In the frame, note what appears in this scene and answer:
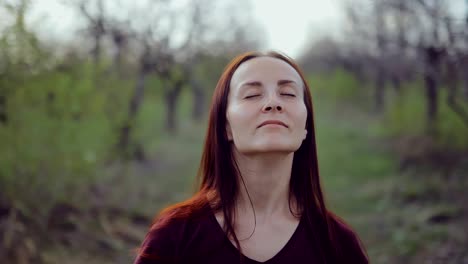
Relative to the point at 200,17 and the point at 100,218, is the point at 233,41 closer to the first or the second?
the point at 200,17

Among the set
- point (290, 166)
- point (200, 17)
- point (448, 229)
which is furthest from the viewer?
point (200, 17)

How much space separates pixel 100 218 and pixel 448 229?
412cm

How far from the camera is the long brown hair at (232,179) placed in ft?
6.02

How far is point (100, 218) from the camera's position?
693 cm

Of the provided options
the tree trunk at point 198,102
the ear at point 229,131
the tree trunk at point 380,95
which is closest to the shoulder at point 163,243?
the ear at point 229,131

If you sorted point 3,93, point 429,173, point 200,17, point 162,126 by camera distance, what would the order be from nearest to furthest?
point 3,93, point 429,173, point 200,17, point 162,126

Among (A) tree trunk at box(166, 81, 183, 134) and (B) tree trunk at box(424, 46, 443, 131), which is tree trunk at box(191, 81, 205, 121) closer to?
(A) tree trunk at box(166, 81, 183, 134)

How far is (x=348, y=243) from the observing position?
6.17 ft

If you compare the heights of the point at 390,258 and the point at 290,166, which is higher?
the point at 290,166

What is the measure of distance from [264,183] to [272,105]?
0.25m

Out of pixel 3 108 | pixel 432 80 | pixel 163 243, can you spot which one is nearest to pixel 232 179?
pixel 163 243

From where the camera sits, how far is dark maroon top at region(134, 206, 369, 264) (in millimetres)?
1724

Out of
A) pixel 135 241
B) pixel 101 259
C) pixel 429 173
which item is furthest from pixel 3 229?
pixel 429 173

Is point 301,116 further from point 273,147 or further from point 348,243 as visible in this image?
point 348,243
